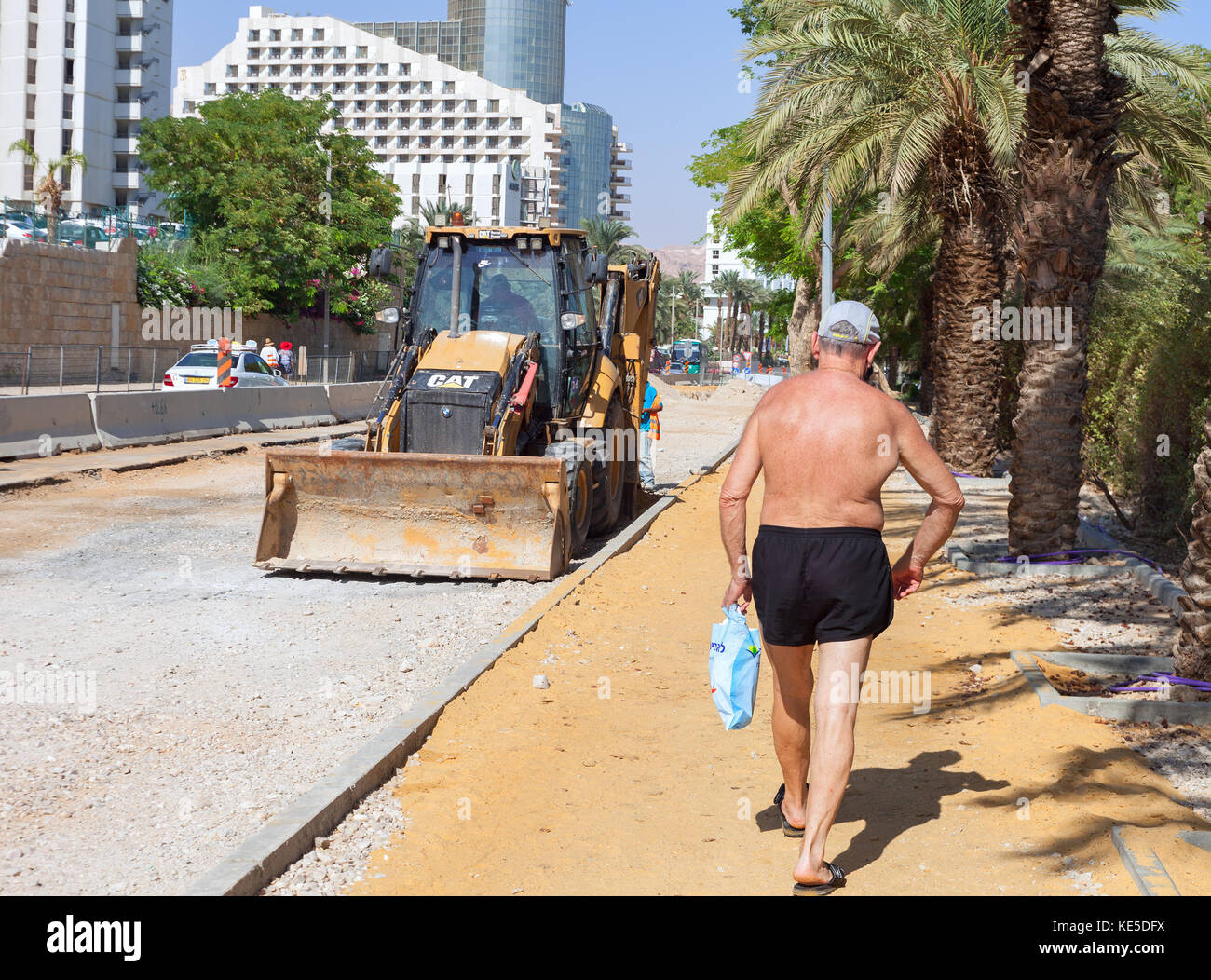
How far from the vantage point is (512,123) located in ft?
512

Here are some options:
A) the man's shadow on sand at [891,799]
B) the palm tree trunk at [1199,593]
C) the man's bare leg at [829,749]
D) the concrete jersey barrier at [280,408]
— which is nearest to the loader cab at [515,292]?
the palm tree trunk at [1199,593]

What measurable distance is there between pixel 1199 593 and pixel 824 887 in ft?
11.0

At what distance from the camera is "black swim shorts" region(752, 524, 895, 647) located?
4.44m

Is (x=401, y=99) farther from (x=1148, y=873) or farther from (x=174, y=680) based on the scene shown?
(x=1148, y=873)

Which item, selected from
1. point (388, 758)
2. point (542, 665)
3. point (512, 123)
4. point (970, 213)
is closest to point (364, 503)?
point (542, 665)

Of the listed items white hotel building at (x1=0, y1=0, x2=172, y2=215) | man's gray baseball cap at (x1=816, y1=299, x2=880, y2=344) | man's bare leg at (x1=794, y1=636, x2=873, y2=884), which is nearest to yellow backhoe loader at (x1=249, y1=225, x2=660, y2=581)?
man's gray baseball cap at (x1=816, y1=299, x2=880, y2=344)

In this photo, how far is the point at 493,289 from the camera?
39.7 feet

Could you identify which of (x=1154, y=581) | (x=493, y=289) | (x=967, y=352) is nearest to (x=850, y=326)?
(x=1154, y=581)

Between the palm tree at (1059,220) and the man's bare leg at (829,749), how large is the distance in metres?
7.25

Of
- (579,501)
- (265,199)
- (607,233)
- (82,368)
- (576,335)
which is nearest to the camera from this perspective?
(579,501)

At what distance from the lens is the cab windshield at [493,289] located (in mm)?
11883
